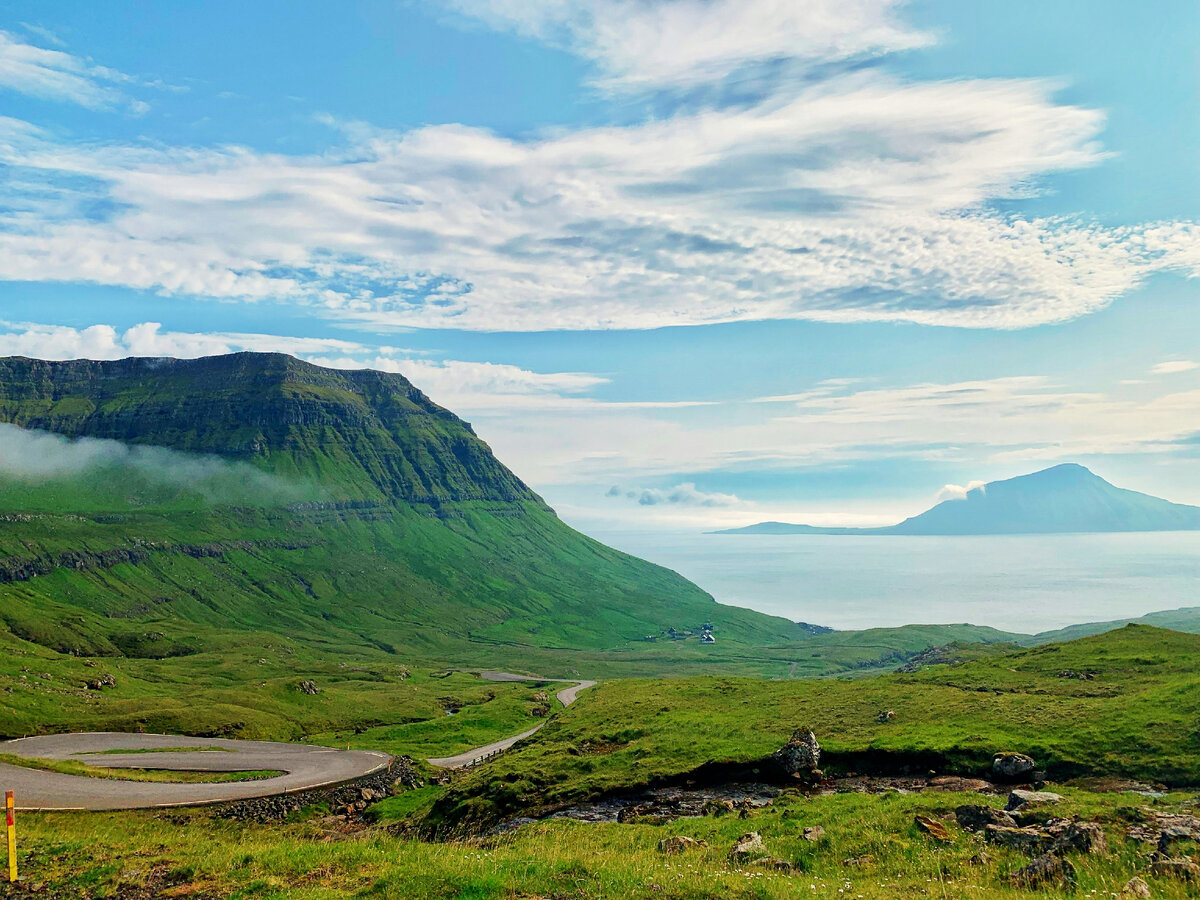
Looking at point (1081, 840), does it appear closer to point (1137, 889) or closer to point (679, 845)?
point (1137, 889)

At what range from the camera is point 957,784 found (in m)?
42.6

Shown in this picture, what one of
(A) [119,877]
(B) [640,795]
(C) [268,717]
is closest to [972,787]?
(B) [640,795]

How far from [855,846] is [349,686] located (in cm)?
19276

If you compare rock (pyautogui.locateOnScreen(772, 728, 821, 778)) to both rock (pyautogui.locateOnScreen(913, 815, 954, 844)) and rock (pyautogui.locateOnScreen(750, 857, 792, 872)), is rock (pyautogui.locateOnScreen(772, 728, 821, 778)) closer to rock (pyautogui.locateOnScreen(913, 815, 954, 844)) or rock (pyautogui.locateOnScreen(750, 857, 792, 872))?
rock (pyautogui.locateOnScreen(913, 815, 954, 844))

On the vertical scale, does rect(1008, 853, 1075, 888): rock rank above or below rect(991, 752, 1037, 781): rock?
above

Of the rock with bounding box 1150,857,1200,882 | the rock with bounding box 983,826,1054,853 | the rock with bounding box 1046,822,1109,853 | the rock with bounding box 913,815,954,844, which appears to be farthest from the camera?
the rock with bounding box 913,815,954,844

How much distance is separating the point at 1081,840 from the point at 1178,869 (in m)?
3.33

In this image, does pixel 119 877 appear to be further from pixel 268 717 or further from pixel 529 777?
pixel 268 717

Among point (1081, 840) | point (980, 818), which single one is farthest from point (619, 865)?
point (980, 818)

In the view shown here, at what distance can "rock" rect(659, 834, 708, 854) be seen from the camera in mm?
29075

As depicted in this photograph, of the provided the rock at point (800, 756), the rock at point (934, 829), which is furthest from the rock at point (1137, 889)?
the rock at point (800, 756)

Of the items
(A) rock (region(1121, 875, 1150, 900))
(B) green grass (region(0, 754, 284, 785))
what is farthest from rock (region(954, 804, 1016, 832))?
(B) green grass (region(0, 754, 284, 785))

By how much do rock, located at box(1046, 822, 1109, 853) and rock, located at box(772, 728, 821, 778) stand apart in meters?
26.3

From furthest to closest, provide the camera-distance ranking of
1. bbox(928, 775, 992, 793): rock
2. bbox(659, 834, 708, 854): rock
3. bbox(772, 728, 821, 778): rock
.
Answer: bbox(772, 728, 821, 778): rock → bbox(928, 775, 992, 793): rock → bbox(659, 834, 708, 854): rock
